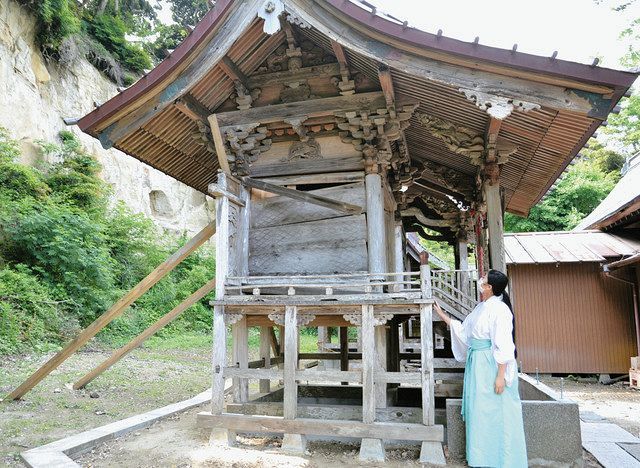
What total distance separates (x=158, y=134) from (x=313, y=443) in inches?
187

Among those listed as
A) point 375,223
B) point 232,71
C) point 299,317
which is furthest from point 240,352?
point 232,71

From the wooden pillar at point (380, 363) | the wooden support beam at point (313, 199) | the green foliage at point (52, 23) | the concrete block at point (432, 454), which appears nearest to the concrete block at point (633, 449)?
the concrete block at point (432, 454)

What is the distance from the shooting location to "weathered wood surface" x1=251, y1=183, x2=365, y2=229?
21.5 feet

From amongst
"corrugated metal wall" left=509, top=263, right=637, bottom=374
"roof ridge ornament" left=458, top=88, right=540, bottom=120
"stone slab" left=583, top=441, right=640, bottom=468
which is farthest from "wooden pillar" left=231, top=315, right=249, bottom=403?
"corrugated metal wall" left=509, top=263, right=637, bottom=374

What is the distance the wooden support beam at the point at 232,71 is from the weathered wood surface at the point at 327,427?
14.7ft

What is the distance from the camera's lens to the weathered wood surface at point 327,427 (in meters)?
5.06

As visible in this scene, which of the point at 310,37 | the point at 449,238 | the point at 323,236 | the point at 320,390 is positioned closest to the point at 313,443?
the point at 320,390

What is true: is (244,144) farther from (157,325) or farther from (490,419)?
(490,419)

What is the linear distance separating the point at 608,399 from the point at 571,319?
132 inches

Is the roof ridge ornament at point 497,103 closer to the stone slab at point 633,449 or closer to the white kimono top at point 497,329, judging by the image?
the white kimono top at point 497,329

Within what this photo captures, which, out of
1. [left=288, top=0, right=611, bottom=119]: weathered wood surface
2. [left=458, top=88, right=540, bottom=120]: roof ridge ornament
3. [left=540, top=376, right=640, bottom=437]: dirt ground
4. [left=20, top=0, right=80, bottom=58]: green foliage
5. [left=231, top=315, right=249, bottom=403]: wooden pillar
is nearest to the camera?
[left=288, top=0, right=611, bottom=119]: weathered wood surface

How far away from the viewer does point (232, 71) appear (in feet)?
20.8

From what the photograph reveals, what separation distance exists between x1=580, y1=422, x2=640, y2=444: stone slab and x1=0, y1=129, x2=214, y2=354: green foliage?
38.7 feet

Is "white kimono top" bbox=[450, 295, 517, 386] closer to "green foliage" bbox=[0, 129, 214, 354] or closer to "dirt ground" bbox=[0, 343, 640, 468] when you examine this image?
"dirt ground" bbox=[0, 343, 640, 468]
